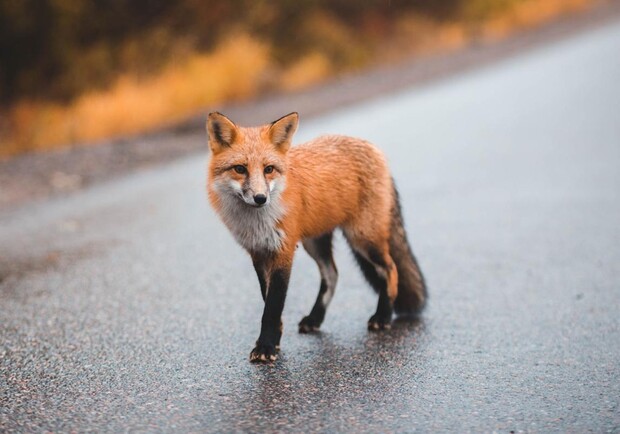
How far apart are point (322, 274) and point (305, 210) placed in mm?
657

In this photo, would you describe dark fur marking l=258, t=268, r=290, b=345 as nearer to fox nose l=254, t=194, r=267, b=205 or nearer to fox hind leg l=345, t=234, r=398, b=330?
fox nose l=254, t=194, r=267, b=205

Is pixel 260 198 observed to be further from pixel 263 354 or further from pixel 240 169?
pixel 263 354

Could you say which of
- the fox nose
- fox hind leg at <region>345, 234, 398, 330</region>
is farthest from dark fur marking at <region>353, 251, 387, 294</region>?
the fox nose

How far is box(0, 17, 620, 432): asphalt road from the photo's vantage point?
4066mm

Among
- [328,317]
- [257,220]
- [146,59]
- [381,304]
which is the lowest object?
[146,59]

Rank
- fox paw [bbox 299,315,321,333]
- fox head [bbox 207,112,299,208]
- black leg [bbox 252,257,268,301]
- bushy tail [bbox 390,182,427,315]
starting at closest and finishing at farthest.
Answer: fox head [bbox 207,112,299,208] < black leg [bbox 252,257,268,301] < fox paw [bbox 299,315,321,333] < bushy tail [bbox 390,182,427,315]

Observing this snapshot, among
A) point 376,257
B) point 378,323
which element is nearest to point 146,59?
point 376,257

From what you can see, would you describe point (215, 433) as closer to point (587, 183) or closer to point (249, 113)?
point (587, 183)

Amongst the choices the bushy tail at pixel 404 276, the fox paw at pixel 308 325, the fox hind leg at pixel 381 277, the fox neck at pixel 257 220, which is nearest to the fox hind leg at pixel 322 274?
the fox paw at pixel 308 325

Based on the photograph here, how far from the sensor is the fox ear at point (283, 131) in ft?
16.0

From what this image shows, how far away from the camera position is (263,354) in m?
4.76

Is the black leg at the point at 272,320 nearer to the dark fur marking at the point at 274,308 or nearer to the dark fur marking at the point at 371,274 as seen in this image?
the dark fur marking at the point at 274,308

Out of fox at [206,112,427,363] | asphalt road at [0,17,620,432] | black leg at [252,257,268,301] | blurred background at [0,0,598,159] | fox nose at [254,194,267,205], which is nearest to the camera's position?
asphalt road at [0,17,620,432]

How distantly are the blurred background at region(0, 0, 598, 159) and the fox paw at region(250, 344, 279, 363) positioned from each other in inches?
337
